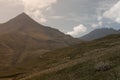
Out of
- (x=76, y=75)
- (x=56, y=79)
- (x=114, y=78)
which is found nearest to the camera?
(x=114, y=78)

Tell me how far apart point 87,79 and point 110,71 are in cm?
223

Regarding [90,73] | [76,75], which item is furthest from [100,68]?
[76,75]

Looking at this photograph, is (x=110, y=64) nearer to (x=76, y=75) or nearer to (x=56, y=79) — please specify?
(x=76, y=75)

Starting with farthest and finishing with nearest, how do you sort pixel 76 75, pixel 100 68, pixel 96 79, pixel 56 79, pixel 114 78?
pixel 56 79, pixel 76 75, pixel 100 68, pixel 96 79, pixel 114 78

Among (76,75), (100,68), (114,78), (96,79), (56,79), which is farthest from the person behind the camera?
(56,79)

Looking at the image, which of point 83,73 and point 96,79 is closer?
point 96,79

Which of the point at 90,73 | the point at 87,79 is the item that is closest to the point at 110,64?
the point at 90,73

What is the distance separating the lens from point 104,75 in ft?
75.3

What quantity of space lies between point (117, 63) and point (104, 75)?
4417mm

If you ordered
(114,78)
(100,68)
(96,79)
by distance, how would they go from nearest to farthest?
(114,78)
(96,79)
(100,68)

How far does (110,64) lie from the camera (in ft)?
87.7

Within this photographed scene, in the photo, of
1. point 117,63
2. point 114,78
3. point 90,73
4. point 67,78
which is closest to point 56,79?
point 67,78

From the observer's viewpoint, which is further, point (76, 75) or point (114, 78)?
point (76, 75)

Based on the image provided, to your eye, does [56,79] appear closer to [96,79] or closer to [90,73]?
[90,73]
